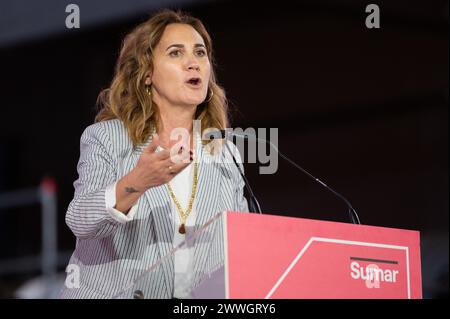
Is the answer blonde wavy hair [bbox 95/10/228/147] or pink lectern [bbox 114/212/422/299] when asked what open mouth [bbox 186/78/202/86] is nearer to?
blonde wavy hair [bbox 95/10/228/147]

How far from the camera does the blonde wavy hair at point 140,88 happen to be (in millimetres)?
2256

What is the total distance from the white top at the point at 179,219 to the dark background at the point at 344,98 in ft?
8.80

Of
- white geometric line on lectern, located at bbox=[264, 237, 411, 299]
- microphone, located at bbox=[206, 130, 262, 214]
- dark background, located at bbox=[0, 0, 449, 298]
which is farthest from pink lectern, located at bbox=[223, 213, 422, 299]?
dark background, located at bbox=[0, 0, 449, 298]

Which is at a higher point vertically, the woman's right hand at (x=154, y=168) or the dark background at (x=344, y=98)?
the dark background at (x=344, y=98)

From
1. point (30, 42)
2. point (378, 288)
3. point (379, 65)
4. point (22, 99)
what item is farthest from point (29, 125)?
point (378, 288)

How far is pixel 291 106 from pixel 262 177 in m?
0.51

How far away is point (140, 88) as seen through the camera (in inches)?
91.0

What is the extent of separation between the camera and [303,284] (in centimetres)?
162

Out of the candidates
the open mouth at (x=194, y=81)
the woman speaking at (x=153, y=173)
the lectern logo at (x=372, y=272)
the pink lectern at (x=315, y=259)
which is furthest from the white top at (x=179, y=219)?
the lectern logo at (x=372, y=272)

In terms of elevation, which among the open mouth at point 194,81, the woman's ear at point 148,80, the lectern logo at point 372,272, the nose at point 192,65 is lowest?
the lectern logo at point 372,272

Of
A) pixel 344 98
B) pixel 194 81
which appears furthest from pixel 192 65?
pixel 344 98

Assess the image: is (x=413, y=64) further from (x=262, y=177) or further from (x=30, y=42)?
(x=30, y=42)

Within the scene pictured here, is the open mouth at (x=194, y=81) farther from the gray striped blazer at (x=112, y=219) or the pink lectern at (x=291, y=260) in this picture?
the pink lectern at (x=291, y=260)

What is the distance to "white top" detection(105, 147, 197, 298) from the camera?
1565 millimetres
